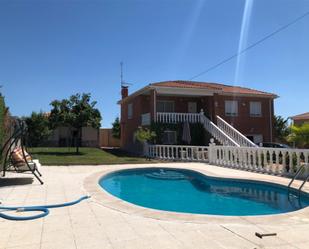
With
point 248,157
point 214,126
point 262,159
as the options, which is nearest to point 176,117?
point 214,126

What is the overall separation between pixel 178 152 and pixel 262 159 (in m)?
7.12

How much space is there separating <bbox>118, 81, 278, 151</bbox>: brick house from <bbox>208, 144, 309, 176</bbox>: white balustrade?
732cm

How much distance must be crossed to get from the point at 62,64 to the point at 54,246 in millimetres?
17061

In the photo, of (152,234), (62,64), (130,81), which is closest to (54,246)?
(152,234)

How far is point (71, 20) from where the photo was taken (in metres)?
14.8

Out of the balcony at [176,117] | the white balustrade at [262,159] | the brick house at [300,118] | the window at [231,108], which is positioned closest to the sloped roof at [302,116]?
the brick house at [300,118]

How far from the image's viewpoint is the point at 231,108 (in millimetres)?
27453

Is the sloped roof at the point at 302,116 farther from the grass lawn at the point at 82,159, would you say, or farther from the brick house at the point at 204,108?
the grass lawn at the point at 82,159

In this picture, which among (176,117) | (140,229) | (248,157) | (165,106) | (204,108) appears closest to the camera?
(140,229)

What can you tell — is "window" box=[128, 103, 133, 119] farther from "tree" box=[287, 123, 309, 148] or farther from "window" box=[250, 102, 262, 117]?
"tree" box=[287, 123, 309, 148]

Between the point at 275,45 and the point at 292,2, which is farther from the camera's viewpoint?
the point at 275,45

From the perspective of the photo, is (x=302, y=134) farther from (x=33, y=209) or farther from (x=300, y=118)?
(x=300, y=118)

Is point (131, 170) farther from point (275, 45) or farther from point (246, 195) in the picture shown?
point (275, 45)

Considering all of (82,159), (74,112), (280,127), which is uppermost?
(74,112)
